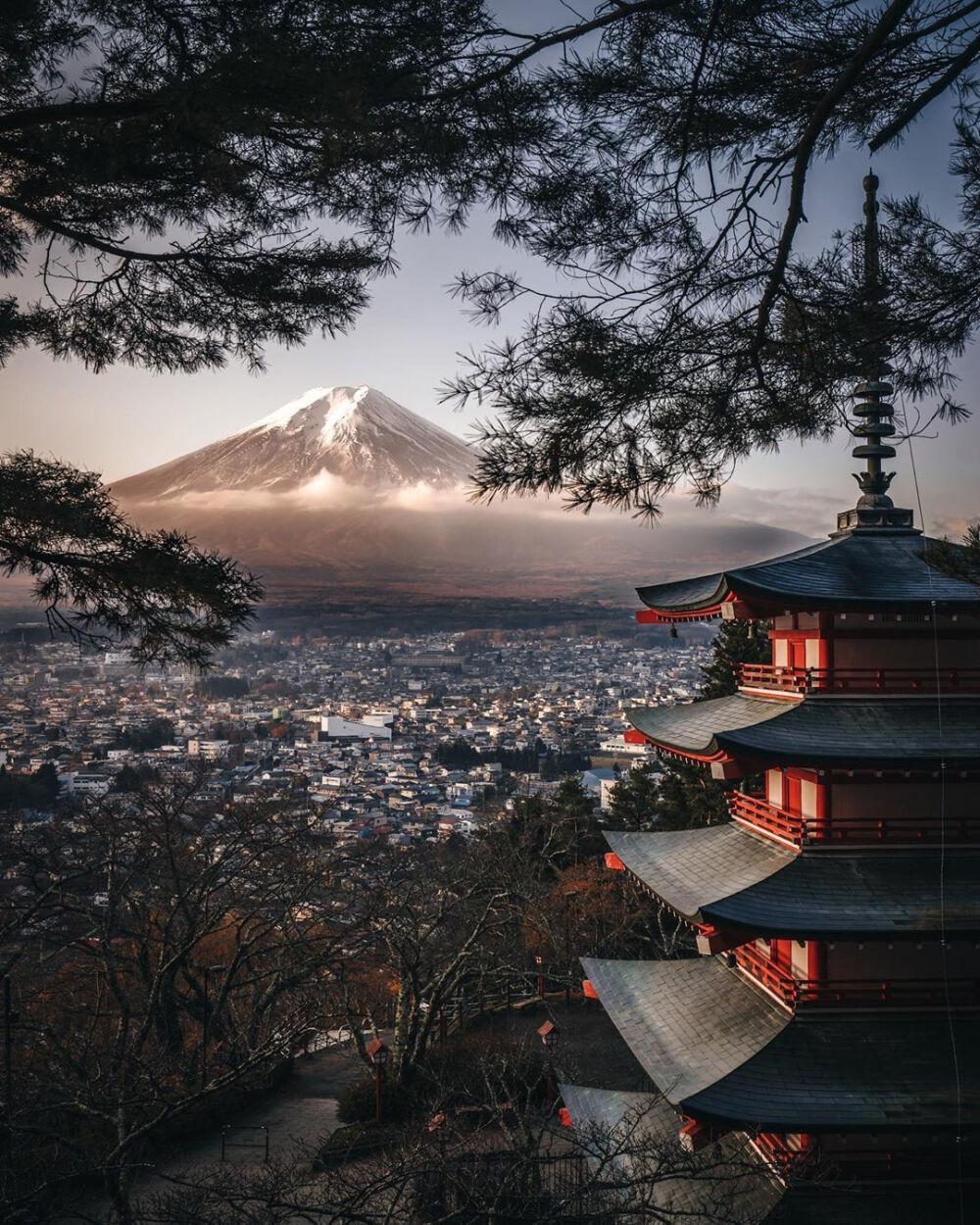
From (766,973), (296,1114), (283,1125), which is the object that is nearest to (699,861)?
(766,973)

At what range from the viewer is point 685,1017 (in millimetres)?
7984

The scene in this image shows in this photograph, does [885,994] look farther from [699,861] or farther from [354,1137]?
[354,1137]

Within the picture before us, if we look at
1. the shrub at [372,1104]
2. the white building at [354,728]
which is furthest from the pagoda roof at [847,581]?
the white building at [354,728]

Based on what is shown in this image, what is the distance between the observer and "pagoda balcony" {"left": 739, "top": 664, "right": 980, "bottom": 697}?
7.48 m

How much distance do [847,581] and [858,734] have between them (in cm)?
119

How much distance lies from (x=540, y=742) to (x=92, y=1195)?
156 feet

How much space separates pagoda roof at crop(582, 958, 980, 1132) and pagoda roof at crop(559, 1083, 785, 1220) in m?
0.41

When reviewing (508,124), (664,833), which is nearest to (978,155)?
(508,124)

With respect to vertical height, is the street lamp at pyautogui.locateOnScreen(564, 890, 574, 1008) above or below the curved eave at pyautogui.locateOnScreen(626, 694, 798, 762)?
below

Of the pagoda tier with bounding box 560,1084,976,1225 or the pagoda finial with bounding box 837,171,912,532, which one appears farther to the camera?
the pagoda tier with bounding box 560,1084,976,1225

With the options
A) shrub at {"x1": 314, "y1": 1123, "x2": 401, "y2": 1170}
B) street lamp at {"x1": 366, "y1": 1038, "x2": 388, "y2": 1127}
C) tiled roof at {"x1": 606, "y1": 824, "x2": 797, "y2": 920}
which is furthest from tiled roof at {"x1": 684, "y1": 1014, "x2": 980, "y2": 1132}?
street lamp at {"x1": 366, "y1": 1038, "x2": 388, "y2": 1127}

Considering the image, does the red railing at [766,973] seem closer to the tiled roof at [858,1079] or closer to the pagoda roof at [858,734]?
the tiled roof at [858,1079]

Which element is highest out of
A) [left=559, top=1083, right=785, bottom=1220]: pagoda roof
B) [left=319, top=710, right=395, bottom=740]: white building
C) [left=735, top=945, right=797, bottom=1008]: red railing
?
[left=735, top=945, right=797, bottom=1008]: red railing

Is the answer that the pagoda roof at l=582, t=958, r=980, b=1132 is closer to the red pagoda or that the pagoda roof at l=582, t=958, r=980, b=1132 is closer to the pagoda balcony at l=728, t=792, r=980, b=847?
the red pagoda
